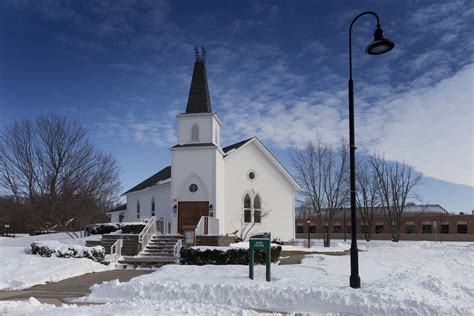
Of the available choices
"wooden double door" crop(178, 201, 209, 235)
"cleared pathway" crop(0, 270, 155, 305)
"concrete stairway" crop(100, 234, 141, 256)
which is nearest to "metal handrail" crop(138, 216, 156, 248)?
"concrete stairway" crop(100, 234, 141, 256)

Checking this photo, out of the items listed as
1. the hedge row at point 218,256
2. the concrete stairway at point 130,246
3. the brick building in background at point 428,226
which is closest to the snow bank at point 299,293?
the hedge row at point 218,256

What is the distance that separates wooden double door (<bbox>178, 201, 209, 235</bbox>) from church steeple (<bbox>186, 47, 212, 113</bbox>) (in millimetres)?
5622

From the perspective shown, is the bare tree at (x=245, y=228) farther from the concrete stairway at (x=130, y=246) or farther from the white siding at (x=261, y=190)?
the concrete stairway at (x=130, y=246)

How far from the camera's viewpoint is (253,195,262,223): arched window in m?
28.7

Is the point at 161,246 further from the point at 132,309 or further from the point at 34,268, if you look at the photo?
the point at 132,309

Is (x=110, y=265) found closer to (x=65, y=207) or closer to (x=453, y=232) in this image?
(x=65, y=207)

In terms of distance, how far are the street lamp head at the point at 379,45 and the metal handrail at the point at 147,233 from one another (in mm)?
14238

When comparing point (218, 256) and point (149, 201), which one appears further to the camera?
point (149, 201)

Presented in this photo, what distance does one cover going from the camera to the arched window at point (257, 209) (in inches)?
1131

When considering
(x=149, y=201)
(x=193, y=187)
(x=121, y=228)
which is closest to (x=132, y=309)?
(x=121, y=228)

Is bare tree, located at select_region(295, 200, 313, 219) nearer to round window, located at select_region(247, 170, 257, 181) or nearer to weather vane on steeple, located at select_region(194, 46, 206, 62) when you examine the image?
round window, located at select_region(247, 170, 257, 181)

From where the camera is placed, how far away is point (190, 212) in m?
25.3

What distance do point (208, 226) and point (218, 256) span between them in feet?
23.0

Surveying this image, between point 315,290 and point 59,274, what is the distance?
8.98 metres
